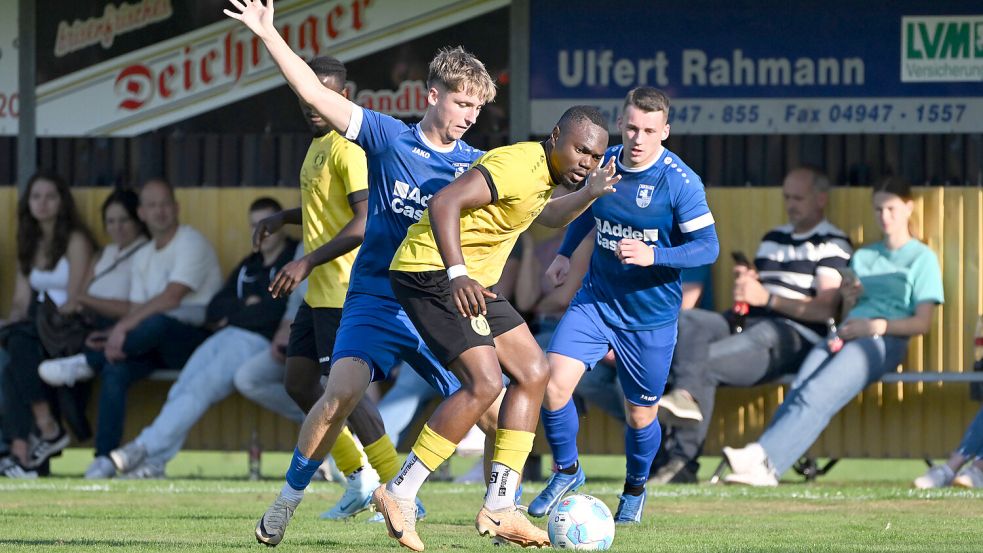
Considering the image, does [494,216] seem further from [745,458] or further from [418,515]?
[745,458]

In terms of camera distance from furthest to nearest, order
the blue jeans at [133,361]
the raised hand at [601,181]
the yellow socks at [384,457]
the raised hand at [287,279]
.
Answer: the blue jeans at [133,361] → the yellow socks at [384,457] → the raised hand at [287,279] → the raised hand at [601,181]

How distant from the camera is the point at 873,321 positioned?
10711 millimetres

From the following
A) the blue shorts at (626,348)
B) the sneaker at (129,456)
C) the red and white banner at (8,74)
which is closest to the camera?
the blue shorts at (626,348)

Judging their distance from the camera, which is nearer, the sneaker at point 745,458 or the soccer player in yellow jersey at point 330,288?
the soccer player in yellow jersey at point 330,288

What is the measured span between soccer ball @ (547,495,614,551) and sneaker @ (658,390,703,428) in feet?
11.1

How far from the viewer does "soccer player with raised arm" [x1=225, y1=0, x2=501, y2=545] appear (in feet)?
22.6

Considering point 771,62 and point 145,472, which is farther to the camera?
point 771,62

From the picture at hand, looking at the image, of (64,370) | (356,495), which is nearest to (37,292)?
Answer: (64,370)

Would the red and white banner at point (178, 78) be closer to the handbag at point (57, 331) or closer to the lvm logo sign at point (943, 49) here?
the handbag at point (57, 331)

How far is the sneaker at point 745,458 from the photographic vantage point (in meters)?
10.1

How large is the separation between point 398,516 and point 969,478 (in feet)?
15.9

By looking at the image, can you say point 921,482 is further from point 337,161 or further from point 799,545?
point 337,161

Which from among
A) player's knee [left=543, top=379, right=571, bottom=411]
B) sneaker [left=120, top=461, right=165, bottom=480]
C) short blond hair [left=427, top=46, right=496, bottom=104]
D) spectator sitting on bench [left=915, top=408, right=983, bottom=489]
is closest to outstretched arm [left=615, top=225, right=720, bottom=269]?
player's knee [left=543, top=379, right=571, bottom=411]

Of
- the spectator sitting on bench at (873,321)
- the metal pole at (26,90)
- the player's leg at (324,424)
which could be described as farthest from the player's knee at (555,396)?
the metal pole at (26,90)
